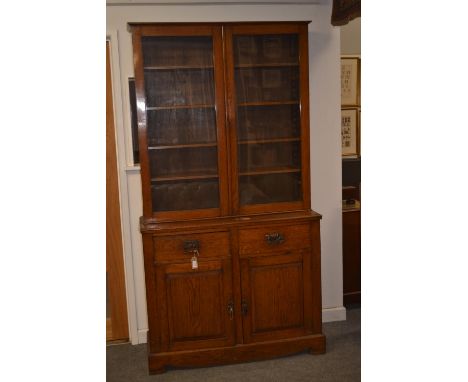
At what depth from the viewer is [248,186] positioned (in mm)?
2889

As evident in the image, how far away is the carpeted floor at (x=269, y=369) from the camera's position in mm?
2689

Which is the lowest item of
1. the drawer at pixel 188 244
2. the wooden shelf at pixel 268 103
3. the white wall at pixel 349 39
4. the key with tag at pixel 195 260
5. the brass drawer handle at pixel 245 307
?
the brass drawer handle at pixel 245 307

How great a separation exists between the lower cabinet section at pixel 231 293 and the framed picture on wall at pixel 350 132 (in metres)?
1.11

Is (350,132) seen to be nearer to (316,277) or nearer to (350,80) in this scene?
(350,80)

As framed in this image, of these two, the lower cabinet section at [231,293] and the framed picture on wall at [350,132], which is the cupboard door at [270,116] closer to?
the lower cabinet section at [231,293]

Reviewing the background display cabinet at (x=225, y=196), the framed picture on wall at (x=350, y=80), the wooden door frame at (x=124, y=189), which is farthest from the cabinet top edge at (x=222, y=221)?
the framed picture on wall at (x=350, y=80)

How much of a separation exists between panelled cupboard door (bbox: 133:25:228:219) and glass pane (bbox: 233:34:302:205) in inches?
5.2

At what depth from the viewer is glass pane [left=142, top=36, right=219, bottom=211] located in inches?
107

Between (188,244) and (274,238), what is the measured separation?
1.55 feet

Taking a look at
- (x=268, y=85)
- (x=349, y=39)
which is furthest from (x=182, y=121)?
(x=349, y=39)

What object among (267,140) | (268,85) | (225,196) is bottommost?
(225,196)

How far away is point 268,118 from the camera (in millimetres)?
2902
